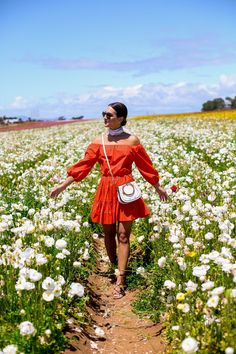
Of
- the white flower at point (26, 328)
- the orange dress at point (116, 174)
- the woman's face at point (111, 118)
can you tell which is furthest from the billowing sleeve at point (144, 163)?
the white flower at point (26, 328)

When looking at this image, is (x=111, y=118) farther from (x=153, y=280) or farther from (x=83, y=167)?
(x=153, y=280)

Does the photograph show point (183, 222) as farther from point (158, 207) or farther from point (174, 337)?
point (174, 337)

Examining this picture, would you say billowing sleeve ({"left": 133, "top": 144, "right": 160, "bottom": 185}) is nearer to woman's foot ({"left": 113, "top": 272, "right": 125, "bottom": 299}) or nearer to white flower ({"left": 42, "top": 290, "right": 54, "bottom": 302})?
woman's foot ({"left": 113, "top": 272, "right": 125, "bottom": 299})

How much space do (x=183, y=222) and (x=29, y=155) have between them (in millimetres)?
11361

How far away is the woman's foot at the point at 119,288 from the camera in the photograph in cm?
612

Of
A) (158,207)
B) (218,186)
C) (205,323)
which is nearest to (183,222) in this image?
(158,207)

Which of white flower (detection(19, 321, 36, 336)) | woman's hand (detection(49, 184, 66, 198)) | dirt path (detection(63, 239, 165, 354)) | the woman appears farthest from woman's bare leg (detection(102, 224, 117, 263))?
white flower (detection(19, 321, 36, 336))

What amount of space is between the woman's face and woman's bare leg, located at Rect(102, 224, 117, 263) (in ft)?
4.21

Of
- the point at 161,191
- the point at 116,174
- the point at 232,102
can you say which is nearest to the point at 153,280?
the point at 161,191

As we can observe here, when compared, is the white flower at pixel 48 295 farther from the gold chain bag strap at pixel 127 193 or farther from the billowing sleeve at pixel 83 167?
the billowing sleeve at pixel 83 167

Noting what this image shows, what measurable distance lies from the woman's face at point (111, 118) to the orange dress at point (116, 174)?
0.25m

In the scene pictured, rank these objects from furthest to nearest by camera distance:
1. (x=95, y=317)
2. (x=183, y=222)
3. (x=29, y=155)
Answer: (x=29, y=155) < (x=183, y=222) < (x=95, y=317)

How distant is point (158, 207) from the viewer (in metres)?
6.89

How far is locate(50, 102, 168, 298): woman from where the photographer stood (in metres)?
5.91
